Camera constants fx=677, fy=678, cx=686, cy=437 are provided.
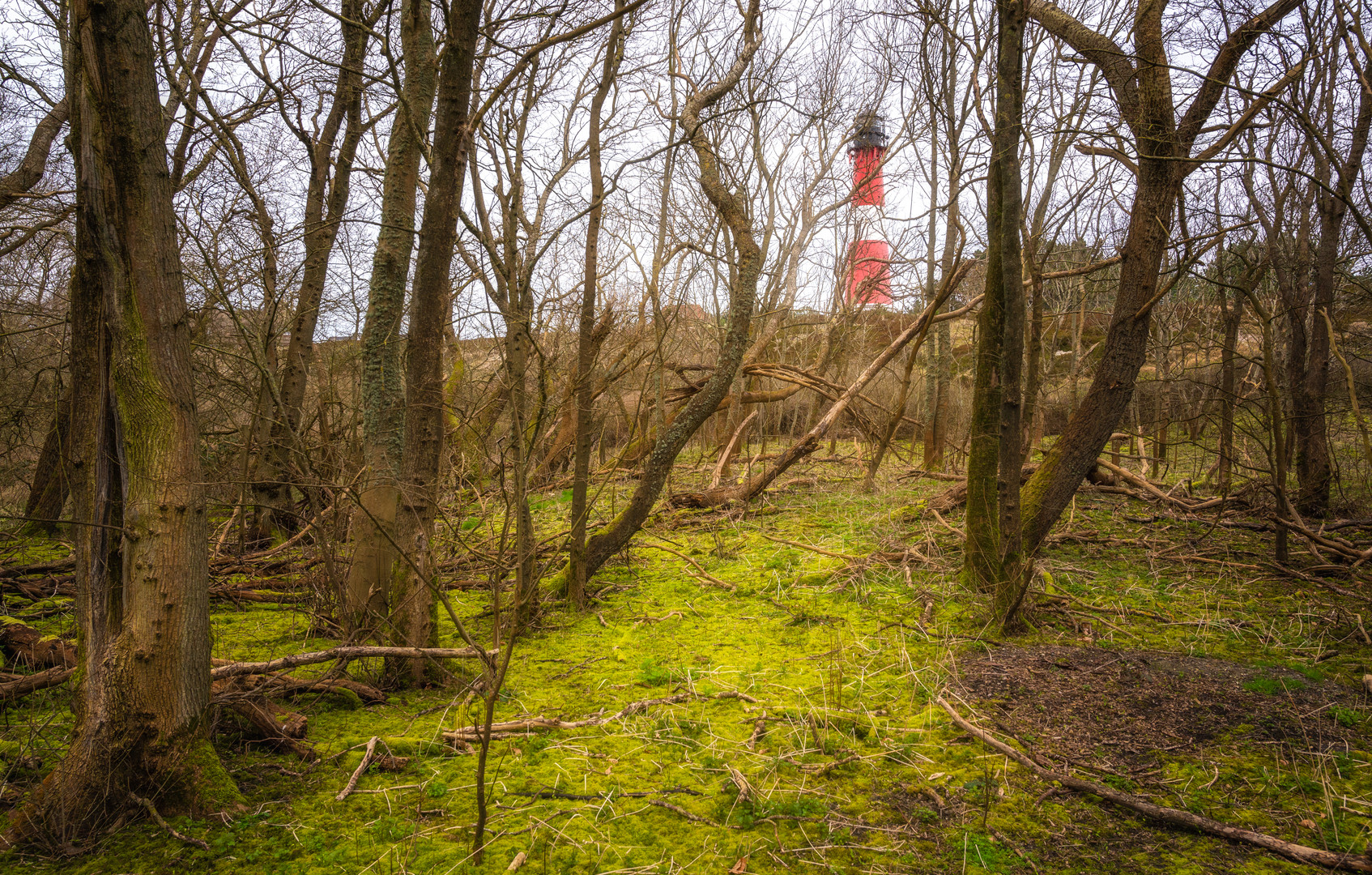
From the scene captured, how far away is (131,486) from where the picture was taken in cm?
215

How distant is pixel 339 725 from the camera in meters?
2.97

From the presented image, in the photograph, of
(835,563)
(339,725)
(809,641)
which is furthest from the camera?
(835,563)

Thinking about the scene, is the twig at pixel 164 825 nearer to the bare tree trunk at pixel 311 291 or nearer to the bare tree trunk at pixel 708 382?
the bare tree trunk at pixel 708 382

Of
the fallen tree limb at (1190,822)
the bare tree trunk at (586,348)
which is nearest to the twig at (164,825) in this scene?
the bare tree trunk at (586,348)

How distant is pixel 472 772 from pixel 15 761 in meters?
1.47

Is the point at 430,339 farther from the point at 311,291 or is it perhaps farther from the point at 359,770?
the point at 311,291

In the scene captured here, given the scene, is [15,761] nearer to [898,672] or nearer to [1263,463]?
[898,672]

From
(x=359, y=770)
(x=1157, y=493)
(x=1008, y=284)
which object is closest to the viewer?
(x=359, y=770)

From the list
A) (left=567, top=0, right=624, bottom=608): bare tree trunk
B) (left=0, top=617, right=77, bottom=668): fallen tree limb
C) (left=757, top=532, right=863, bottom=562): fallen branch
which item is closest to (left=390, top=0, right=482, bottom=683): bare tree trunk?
(left=567, top=0, right=624, bottom=608): bare tree trunk

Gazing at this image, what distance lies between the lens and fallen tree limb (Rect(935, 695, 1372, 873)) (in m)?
1.97

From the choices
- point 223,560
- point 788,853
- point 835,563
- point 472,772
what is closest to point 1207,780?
point 788,853

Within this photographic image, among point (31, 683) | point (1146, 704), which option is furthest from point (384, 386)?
point (1146, 704)

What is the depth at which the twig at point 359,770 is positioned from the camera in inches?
94.0

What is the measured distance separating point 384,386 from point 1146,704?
399 centimetres
